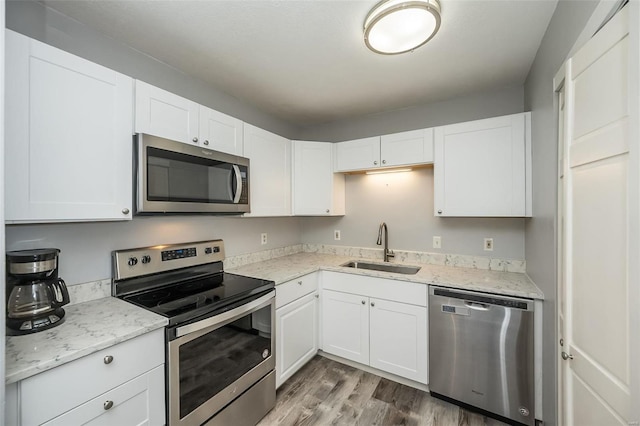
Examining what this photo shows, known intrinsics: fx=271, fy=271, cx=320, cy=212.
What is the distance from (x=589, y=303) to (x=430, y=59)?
1.65 meters

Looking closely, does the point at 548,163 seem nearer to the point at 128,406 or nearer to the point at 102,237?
the point at 128,406

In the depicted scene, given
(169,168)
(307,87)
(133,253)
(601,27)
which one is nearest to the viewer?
(601,27)

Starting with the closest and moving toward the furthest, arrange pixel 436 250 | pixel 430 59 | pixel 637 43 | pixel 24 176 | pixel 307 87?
pixel 637 43 → pixel 24 176 → pixel 430 59 → pixel 307 87 → pixel 436 250

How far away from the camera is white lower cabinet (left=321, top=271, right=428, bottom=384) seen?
6.77ft

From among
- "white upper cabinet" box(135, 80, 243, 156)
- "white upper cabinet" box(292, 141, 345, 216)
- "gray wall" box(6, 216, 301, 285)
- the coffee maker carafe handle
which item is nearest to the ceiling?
"white upper cabinet" box(135, 80, 243, 156)

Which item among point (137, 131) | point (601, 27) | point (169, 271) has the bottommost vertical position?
point (169, 271)

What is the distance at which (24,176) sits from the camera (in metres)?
1.09

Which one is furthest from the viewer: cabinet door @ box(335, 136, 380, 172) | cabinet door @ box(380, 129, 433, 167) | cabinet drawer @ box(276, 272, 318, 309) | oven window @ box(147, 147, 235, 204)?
cabinet door @ box(335, 136, 380, 172)

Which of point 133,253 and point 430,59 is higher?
point 430,59

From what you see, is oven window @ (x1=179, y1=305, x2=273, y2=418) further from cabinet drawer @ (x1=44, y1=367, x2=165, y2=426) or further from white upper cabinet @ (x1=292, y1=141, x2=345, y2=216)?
white upper cabinet @ (x1=292, y1=141, x2=345, y2=216)

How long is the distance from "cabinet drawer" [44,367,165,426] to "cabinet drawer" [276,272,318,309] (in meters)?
0.89

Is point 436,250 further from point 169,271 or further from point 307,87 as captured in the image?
point 169,271

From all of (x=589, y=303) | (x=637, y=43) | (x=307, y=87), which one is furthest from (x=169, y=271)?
(x=637, y=43)

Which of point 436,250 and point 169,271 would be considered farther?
point 436,250
